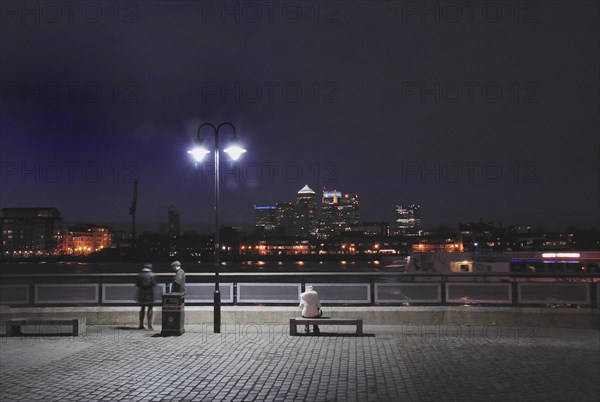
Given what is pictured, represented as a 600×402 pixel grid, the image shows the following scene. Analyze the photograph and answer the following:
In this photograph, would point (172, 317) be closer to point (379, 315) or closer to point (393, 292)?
point (379, 315)

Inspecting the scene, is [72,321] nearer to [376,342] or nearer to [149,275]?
[149,275]

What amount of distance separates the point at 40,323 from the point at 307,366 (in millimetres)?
7547

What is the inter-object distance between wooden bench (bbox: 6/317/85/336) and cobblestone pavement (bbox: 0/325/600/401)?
321 millimetres

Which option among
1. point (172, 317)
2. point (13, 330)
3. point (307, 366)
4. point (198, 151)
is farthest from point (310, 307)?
point (13, 330)

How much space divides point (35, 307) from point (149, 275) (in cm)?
436

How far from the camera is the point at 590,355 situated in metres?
11.8

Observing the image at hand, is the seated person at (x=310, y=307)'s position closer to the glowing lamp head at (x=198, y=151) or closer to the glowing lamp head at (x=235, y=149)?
the glowing lamp head at (x=235, y=149)

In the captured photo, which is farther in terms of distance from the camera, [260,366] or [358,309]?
[358,309]

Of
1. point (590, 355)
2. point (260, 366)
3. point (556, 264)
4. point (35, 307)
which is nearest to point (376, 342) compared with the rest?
point (260, 366)

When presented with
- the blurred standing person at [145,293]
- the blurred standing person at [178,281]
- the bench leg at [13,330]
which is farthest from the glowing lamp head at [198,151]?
the bench leg at [13,330]

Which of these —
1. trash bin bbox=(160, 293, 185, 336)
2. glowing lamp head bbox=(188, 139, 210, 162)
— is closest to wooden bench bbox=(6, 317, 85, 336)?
trash bin bbox=(160, 293, 185, 336)

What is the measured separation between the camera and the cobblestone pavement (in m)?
9.12

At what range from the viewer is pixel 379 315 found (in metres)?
16.4

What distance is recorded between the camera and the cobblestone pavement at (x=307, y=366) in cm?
912
